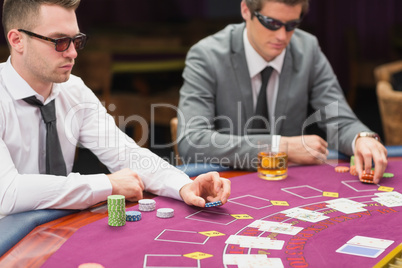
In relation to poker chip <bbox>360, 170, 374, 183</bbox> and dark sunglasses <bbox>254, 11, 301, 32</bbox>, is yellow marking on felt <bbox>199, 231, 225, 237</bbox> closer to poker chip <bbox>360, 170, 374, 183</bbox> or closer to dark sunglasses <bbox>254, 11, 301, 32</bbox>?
poker chip <bbox>360, 170, 374, 183</bbox>

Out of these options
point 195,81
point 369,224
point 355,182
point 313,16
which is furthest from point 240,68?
point 313,16

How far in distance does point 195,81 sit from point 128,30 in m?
5.27

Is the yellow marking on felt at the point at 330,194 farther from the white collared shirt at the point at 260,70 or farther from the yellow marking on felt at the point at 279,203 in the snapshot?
the white collared shirt at the point at 260,70

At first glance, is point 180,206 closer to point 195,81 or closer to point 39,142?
point 39,142

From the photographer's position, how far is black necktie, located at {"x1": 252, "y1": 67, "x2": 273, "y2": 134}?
2.68 meters

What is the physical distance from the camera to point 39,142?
203 centimetres

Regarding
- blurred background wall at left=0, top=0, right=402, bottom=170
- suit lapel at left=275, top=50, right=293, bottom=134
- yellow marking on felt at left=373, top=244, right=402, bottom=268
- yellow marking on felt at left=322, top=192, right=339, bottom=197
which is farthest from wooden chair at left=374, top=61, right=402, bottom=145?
blurred background wall at left=0, top=0, right=402, bottom=170

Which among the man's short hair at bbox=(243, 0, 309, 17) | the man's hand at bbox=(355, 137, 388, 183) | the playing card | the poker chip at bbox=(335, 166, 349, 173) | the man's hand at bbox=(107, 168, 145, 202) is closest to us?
the playing card

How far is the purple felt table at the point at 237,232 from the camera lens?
53.0 inches

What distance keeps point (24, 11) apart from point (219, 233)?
3.23 feet

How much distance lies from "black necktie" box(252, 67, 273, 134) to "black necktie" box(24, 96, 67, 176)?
1.02m

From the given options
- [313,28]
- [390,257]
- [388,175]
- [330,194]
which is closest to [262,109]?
[388,175]

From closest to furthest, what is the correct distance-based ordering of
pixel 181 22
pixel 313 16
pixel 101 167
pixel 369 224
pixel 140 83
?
pixel 369 224
pixel 101 167
pixel 140 83
pixel 313 16
pixel 181 22

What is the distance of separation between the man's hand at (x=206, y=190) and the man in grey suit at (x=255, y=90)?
0.50 metres
